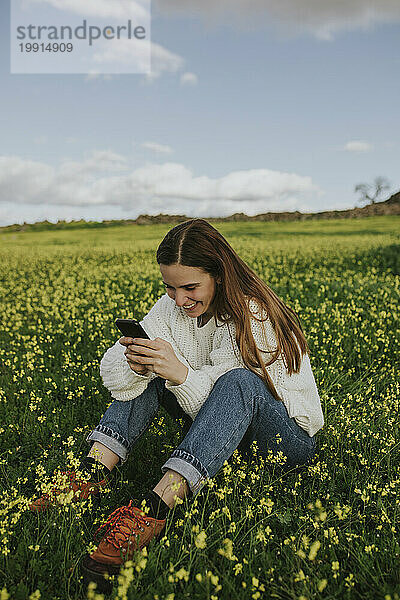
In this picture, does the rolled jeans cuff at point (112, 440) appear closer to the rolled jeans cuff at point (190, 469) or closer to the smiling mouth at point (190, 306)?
the rolled jeans cuff at point (190, 469)

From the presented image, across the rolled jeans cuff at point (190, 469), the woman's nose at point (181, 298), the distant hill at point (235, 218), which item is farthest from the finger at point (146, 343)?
the distant hill at point (235, 218)

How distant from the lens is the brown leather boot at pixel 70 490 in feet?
11.5

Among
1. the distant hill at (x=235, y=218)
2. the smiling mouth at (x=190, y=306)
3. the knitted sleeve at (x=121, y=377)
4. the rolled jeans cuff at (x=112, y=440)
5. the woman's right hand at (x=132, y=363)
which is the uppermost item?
the distant hill at (x=235, y=218)

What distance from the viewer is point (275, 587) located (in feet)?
9.78

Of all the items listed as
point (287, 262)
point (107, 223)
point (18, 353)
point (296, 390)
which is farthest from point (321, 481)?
point (107, 223)

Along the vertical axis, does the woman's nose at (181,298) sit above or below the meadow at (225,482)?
above

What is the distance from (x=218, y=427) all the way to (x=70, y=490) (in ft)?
3.43

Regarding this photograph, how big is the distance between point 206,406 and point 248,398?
0.28 metres

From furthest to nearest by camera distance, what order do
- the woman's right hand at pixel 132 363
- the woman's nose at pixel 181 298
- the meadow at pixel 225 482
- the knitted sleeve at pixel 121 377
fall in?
the woman's nose at pixel 181 298 < the knitted sleeve at pixel 121 377 < the woman's right hand at pixel 132 363 < the meadow at pixel 225 482

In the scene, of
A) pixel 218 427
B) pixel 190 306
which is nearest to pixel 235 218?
pixel 190 306

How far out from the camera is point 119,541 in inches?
123

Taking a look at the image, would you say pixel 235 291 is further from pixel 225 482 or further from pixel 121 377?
pixel 225 482

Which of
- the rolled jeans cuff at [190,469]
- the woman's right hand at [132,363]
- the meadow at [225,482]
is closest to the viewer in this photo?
the meadow at [225,482]

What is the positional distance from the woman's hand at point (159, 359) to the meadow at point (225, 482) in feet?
2.32
